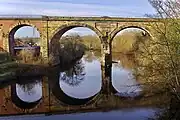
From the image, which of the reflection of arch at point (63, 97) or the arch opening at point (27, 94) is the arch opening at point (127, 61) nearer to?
the reflection of arch at point (63, 97)

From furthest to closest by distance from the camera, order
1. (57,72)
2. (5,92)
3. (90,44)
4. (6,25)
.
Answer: (90,44), (6,25), (57,72), (5,92)

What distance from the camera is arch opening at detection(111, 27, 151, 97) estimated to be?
2139 centimetres

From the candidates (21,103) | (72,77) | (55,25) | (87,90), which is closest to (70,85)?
(87,90)

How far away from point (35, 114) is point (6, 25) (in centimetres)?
2100

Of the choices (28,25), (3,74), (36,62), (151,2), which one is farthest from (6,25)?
(151,2)

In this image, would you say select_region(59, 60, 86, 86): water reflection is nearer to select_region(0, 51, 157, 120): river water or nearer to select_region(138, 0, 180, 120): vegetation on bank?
select_region(0, 51, 157, 120): river water

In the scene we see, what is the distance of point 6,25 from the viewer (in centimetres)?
3578

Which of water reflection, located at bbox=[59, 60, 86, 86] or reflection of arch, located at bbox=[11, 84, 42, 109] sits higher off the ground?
water reflection, located at bbox=[59, 60, 86, 86]

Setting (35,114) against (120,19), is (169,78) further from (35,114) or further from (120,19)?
(120,19)

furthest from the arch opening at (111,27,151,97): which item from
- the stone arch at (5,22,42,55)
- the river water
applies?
the stone arch at (5,22,42,55)

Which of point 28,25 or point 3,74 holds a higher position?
point 28,25

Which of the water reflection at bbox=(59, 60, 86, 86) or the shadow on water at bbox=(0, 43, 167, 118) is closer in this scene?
the shadow on water at bbox=(0, 43, 167, 118)

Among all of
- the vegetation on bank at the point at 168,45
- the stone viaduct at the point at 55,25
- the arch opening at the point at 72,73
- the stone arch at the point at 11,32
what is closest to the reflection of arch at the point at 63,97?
the arch opening at the point at 72,73

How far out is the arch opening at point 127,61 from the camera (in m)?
21.4
